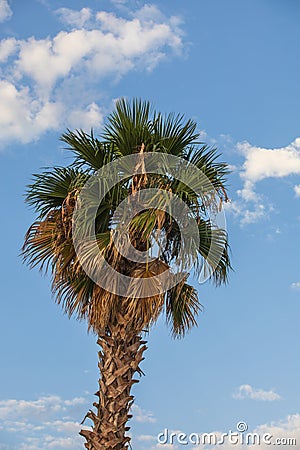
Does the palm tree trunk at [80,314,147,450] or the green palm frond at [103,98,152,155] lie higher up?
the green palm frond at [103,98,152,155]

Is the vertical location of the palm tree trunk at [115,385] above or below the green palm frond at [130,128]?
below

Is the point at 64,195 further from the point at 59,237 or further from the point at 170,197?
the point at 170,197

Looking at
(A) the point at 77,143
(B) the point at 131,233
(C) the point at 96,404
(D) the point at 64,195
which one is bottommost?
(C) the point at 96,404

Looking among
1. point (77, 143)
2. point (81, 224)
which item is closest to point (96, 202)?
point (81, 224)

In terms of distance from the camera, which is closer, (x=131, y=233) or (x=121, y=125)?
(x=131, y=233)

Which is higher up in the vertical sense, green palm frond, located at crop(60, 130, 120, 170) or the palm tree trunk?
green palm frond, located at crop(60, 130, 120, 170)

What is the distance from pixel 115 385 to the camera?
424 inches

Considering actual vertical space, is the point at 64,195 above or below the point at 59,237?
above

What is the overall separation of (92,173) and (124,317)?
2215 millimetres

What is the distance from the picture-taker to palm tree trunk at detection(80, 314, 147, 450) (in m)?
10.6

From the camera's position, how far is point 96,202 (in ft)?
36.8

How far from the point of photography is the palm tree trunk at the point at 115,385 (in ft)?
34.9

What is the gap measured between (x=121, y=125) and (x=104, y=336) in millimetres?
3022

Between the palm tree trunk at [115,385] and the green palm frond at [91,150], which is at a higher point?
the green palm frond at [91,150]
